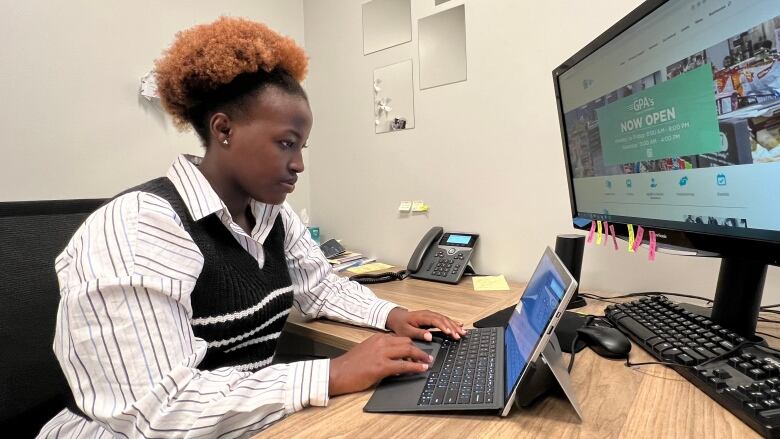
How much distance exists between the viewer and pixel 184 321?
2.08 ft

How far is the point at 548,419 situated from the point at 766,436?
0.75 ft

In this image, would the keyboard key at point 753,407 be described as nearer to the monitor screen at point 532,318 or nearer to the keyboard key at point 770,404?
the keyboard key at point 770,404

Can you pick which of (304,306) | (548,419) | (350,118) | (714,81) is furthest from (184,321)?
(350,118)

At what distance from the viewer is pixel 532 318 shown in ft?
2.07

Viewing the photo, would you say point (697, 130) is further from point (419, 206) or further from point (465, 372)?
point (419, 206)

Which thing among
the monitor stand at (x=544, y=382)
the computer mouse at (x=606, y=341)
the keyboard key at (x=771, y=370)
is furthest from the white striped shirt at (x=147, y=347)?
the keyboard key at (x=771, y=370)

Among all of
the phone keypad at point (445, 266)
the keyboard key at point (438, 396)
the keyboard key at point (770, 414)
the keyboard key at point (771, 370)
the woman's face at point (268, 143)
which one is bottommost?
the keyboard key at point (438, 396)

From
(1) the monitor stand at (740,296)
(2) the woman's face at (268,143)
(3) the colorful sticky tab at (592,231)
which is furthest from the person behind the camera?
(3) the colorful sticky tab at (592,231)

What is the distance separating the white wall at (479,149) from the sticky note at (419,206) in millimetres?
22

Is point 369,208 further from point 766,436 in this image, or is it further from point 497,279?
point 766,436

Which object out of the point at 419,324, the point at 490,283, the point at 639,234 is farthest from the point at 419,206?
the point at 639,234

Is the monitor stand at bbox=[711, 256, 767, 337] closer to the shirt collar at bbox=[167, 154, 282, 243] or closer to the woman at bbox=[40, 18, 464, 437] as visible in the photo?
the woman at bbox=[40, 18, 464, 437]

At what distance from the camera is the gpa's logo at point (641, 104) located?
734 mm

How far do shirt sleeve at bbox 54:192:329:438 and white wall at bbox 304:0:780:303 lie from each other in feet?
2.98
